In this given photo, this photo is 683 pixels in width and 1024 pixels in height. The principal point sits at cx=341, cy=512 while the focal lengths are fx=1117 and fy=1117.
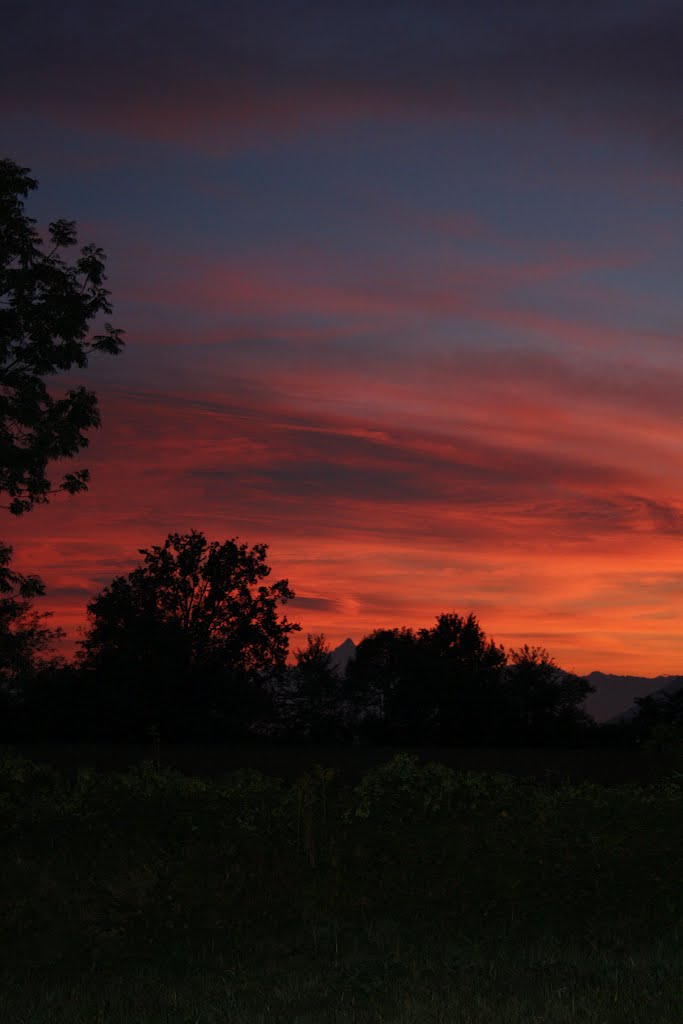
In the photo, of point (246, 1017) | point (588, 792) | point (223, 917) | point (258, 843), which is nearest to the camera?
point (246, 1017)

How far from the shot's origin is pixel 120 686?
153ft

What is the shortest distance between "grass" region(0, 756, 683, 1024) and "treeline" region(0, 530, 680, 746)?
79.7 ft

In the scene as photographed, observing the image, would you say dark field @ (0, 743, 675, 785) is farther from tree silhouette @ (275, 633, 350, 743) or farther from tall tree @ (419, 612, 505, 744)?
tree silhouette @ (275, 633, 350, 743)

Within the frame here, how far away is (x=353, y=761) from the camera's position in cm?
1720

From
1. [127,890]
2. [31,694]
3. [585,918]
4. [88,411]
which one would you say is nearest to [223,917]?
[127,890]

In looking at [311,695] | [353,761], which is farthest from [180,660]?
[353,761]

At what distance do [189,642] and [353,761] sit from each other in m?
33.2

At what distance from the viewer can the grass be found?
8156 mm

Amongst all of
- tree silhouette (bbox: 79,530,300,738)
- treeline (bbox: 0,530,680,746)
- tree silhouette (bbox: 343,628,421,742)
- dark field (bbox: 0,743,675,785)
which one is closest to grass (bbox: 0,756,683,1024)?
dark field (bbox: 0,743,675,785)

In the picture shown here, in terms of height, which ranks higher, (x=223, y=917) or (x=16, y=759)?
(x=16, y=759)

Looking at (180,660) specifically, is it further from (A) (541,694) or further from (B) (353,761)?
(B) (353,761)

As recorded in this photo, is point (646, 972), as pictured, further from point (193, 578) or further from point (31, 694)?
point (193, 578)

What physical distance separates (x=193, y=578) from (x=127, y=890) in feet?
140

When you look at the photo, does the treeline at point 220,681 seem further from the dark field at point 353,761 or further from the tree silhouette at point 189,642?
the dark field at point 353,761
